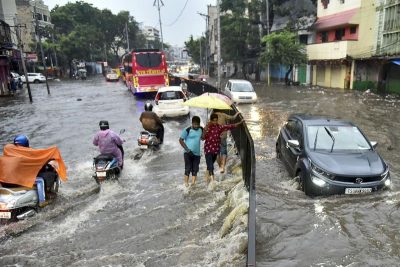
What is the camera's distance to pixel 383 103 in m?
23.6

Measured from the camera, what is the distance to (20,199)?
6918 millimetres

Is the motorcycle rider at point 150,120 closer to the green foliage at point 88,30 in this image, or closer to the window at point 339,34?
the window at point 339,34

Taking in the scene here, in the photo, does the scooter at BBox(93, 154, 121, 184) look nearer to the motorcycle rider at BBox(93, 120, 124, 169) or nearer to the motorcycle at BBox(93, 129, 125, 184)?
the motorcycle at BBox(93, 129, 125, 184)

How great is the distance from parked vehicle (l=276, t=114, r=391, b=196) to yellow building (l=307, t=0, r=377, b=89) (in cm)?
2418

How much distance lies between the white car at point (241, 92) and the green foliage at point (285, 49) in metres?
15.1

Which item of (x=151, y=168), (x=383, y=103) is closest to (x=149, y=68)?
(x=383, y=103)

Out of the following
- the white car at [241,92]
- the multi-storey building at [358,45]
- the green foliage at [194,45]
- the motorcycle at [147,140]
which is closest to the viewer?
the motorcycle at [147,140]

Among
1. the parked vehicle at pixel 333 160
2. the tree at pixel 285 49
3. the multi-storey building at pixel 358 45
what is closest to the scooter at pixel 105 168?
the parked vehicle at pixel 333 160

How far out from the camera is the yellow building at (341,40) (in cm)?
3052

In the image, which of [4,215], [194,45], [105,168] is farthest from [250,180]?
[194,45]

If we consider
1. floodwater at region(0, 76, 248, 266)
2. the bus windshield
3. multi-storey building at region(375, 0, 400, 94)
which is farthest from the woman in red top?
multi-storey building at region(375, 0, 400, 94)

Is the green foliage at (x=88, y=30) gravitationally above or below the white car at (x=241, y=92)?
above

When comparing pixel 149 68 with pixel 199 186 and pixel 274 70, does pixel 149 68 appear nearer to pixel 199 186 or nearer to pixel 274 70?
pixel 199 186

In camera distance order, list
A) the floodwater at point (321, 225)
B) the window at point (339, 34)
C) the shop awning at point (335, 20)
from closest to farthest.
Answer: the floodwater at point (321, 225) < the shop awning at point (335, 20) < the window at point (339, 34)
